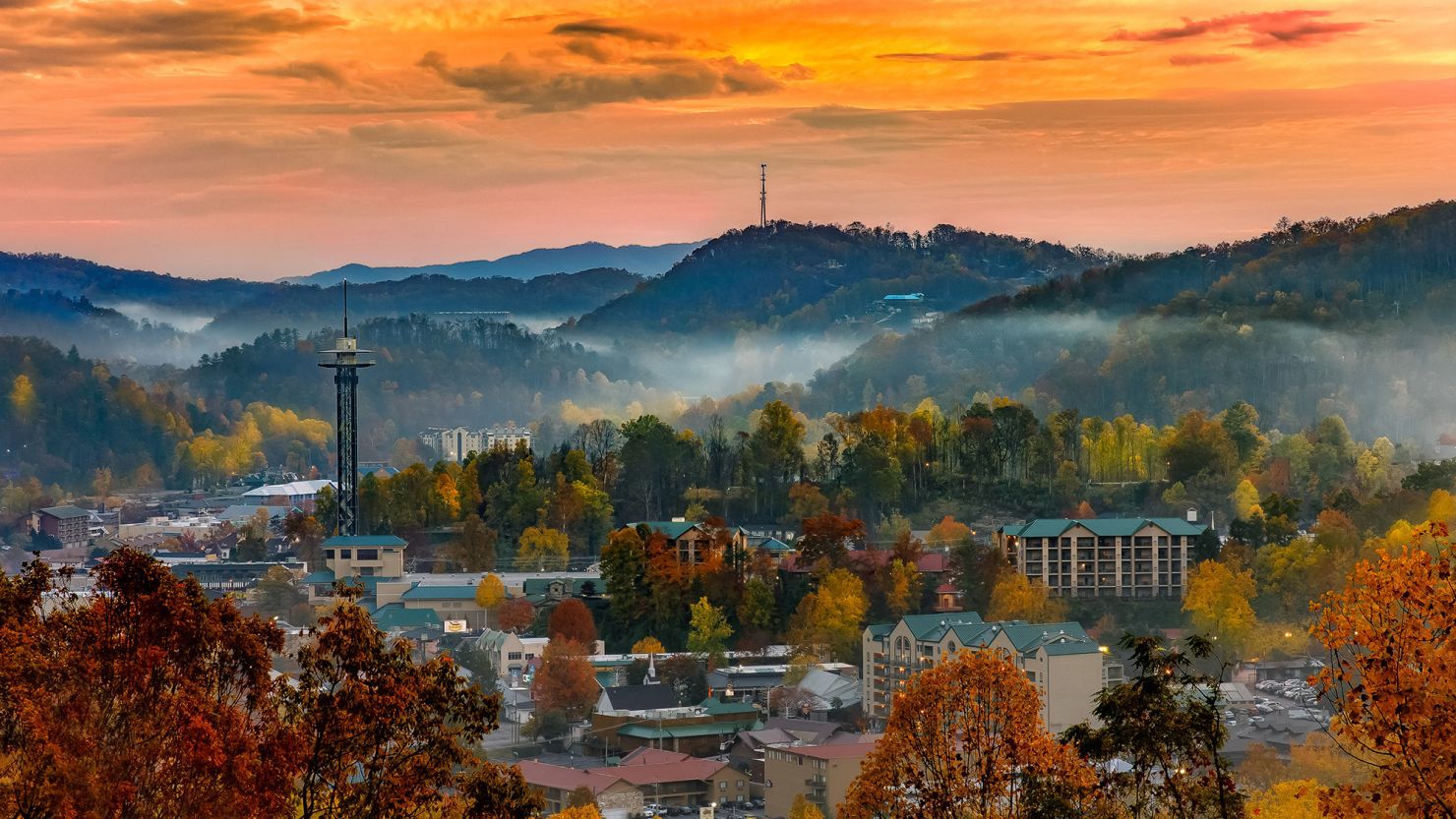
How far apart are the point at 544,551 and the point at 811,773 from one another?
63.0 ft

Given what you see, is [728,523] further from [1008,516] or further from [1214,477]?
[1214,477]

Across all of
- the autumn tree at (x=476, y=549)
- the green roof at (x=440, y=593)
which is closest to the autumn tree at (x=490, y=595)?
the green roof at (x=440, y=593)

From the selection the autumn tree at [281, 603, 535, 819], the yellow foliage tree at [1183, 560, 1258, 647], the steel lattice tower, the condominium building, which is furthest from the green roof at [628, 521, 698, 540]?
the autumn tree at [281, 603, 535, 819]

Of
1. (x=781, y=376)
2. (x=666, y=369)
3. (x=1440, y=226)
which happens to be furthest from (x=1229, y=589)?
(x=666, y=369)

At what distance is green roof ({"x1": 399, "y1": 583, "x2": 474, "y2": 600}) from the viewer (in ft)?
163

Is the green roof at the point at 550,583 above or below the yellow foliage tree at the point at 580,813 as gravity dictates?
below

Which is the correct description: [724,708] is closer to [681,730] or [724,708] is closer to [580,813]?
[681,730]

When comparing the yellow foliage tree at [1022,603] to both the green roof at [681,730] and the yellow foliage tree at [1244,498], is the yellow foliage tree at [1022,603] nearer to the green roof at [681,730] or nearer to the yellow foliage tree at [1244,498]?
the green roof at [681,730]

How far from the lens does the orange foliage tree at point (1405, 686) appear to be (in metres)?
10.8

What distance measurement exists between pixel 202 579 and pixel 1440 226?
54.5 metres

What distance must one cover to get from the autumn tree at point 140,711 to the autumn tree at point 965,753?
4.94 metres

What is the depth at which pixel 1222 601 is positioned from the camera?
44125 mm

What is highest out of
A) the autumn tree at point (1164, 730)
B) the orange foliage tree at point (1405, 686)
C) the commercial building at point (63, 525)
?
the orange foliage tree at point (1405, 686)

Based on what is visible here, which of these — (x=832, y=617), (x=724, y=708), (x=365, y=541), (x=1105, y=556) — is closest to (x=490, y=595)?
(x=365, y=541)
